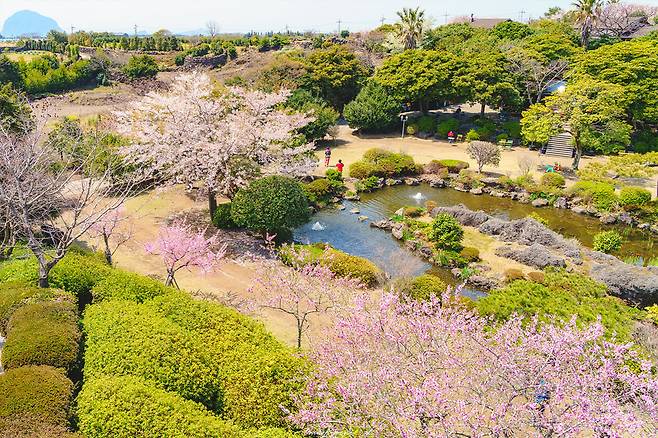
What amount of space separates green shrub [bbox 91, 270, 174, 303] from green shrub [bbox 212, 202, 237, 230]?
8263 millimetres

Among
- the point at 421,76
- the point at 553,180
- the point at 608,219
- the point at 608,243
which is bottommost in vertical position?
the point at 608,243

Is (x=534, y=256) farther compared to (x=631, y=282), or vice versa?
(x=534, y=256)

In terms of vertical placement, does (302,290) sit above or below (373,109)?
below

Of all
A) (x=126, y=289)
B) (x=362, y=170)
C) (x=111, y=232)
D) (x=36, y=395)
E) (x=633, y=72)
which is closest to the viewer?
(x=36, y=395)

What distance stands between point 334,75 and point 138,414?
1507 inches

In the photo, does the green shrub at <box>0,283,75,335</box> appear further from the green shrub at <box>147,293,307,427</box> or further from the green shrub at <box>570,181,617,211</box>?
the green shrub at <box>570,181,617,211</box>

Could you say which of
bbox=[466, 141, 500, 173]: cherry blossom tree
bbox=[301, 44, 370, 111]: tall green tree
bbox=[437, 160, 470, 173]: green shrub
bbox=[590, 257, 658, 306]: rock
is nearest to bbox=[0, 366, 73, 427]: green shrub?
bbox=[590, 257, 658, 306]: rock

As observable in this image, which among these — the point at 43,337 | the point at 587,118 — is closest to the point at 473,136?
the point at 587,118

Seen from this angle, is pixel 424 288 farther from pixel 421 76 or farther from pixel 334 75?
pixel 334 75

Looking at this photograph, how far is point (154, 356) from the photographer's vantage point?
10.8m

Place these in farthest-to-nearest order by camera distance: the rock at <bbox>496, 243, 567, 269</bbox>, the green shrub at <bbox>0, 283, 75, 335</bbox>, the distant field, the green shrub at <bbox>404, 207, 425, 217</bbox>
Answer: the distant field < the green shrub at <bbox>404, 207, 425, 217</bbox> < the rock at <bbox>496, 243, 567, 269</bbox> < the green shrub at <bbox>0, 283, 75, 335</bbox>

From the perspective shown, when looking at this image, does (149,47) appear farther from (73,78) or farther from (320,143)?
(320,143)

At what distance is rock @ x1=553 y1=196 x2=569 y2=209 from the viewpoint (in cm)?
2811

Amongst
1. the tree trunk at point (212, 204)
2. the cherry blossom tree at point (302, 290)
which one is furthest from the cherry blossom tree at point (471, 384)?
the tree trunk at point (212, 204)
